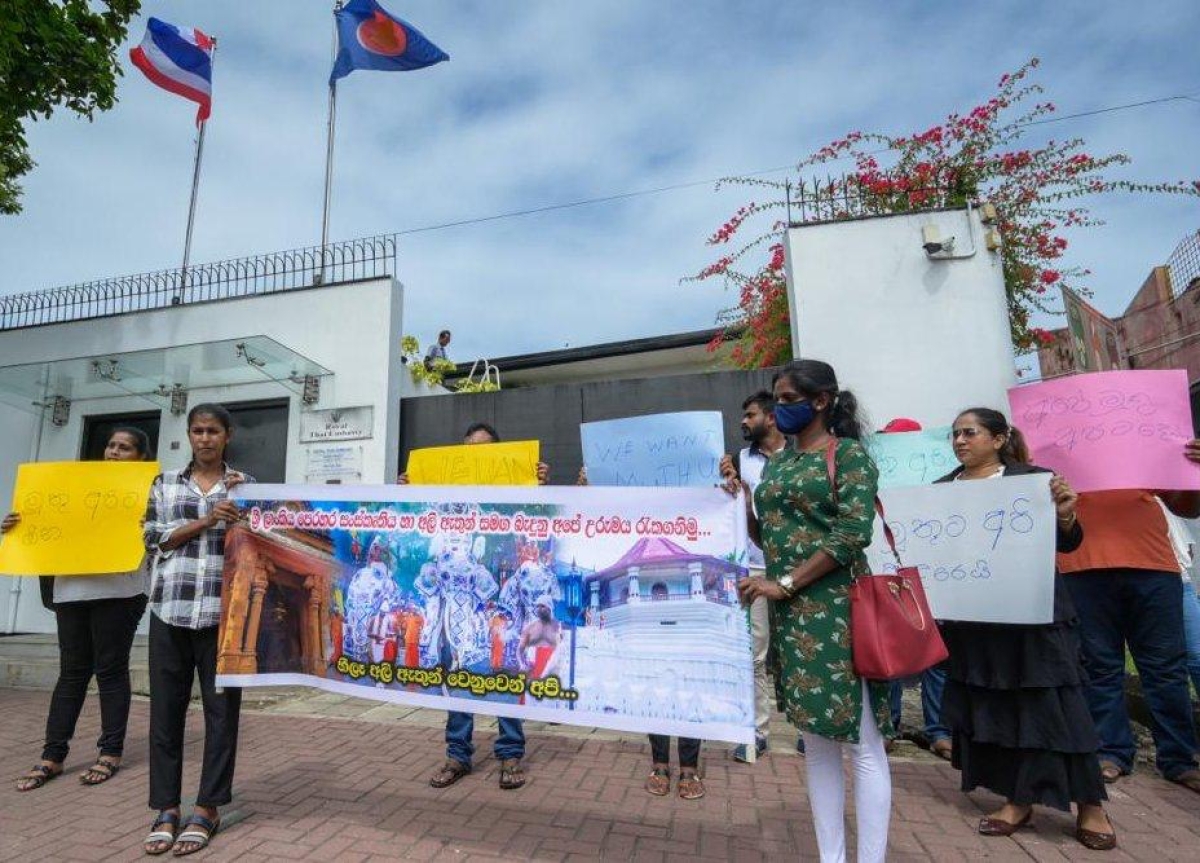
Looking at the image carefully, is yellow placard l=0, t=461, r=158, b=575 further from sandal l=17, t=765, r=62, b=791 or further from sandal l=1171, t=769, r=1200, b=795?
sandal l=1171, t=769, r=1200, b=795

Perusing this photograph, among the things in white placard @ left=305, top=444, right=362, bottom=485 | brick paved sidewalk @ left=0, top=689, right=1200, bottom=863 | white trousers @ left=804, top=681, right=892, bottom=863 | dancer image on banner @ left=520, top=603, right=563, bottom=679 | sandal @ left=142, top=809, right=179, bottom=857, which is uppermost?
white placard @ left=305, top=444, right=362, bottom=485

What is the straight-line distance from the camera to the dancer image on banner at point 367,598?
2.97 metres

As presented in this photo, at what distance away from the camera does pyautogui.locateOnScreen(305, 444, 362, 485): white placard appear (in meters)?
7.39

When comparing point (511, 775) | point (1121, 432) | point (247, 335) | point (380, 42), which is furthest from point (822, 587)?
point (380, 42)

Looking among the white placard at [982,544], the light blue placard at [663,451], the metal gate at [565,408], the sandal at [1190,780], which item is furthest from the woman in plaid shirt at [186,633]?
the sandal at [1190,780]

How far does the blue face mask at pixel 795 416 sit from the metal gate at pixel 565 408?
4222 millimetres

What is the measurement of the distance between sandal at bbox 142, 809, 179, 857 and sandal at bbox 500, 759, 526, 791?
1.51 m

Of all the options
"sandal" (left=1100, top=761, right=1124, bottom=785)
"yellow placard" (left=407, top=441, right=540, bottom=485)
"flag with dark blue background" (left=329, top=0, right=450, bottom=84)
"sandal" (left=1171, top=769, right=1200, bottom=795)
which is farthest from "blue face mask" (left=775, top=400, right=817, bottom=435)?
"flag with dark blue background" (left=329, top=0, right=450, bottom=84)

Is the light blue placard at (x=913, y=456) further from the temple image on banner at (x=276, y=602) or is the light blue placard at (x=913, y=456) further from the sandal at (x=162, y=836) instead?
the sandal at (x=162, y=836)

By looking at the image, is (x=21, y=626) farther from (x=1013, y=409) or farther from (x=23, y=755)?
(x=1013, y=409)

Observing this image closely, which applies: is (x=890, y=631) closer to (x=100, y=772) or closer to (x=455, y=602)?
(x=455, y=602)

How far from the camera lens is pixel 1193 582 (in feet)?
13.2

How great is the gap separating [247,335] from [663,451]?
6.25 m

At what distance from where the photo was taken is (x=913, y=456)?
442 cm
